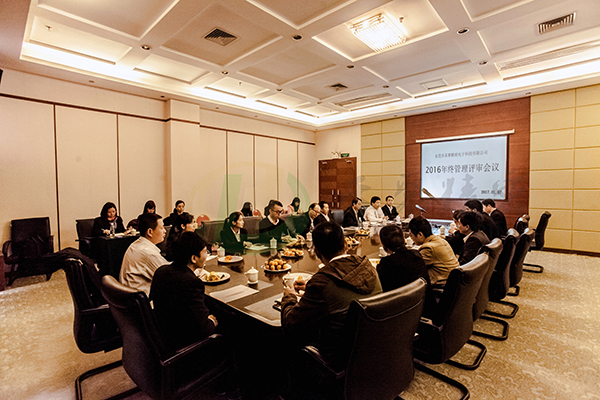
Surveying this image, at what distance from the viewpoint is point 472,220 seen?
3125mm

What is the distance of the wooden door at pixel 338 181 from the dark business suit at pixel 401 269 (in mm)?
7413

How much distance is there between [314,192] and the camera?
34.3ft

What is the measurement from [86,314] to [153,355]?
2.68 feet

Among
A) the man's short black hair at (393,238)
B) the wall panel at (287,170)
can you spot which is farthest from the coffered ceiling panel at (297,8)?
Answer: the wall panel at (287,170)

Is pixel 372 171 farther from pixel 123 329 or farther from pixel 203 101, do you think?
pixel 123 329

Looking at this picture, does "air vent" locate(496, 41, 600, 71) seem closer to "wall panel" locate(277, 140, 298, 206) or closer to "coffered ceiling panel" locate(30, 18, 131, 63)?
"wall panel" locate(277, 140, 298, 206)

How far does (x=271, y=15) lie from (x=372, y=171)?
6172mm

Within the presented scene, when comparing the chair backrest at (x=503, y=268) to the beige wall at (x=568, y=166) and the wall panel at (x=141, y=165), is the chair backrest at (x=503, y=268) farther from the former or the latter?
the wall panel at (x=141, y=165)

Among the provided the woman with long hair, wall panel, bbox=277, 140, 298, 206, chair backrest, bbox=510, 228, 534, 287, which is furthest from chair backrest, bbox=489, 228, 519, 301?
wall panel, bbox=277, 140, 298, 206

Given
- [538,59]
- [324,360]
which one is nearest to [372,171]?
[538,59]

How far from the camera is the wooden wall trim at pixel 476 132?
21.7 feet

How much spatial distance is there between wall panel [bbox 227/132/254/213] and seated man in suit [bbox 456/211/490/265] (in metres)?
6.14

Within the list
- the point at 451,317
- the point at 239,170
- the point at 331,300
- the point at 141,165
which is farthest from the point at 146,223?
the point at 239,170

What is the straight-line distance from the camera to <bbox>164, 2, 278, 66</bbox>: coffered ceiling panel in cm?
382
